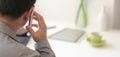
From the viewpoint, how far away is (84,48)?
1442 mm

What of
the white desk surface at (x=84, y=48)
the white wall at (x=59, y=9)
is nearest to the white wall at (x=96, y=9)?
the white wall at (x=59, y=9)

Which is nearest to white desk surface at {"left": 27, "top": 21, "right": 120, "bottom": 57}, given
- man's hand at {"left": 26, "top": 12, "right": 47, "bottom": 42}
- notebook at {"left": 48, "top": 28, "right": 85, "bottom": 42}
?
notebook at {"left": 48, "top": 28, "right": 85, "bottom": 42}

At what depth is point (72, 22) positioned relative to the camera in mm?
1917

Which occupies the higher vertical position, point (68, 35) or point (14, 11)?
point (14, 11)

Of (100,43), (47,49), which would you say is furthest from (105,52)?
(47,49)

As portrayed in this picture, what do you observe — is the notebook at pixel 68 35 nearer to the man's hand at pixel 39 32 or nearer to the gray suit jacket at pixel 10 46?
the man's hand at pixel 39 32

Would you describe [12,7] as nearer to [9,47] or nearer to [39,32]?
[9,47]

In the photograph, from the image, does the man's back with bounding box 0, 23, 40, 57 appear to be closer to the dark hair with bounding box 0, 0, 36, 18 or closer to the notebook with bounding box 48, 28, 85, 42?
the dark hair with bounding box 0, 0, 36, 18

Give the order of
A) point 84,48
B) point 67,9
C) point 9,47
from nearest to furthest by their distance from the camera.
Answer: point 9,47, point 84,48, point 67,9

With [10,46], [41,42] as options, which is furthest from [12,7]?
[41,42]

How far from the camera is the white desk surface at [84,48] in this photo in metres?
1.35

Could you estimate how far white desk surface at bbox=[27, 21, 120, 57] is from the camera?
1352 millimetres

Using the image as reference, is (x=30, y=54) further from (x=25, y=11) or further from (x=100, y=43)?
(x=100, y=43)

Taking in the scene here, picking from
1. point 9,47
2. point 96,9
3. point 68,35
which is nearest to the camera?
point 9,47
